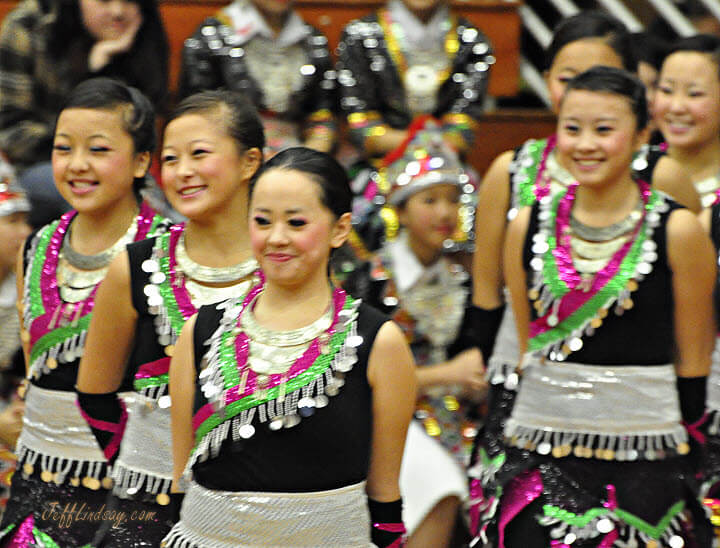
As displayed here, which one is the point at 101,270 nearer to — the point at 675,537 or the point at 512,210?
the point at 512,210

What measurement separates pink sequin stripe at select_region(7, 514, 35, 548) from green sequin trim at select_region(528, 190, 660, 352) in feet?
4.03

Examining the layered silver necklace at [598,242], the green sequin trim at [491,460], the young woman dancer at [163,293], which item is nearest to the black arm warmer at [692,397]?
the layered silver necklace at [598,242]

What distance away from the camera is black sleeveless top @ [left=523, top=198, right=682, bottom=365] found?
3.00 m

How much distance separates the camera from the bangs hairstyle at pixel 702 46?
404 centimetres

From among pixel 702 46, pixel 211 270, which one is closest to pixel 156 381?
pixel 211 270

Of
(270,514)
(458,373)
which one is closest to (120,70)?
(458,373)

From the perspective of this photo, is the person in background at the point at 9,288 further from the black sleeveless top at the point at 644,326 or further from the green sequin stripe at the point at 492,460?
the black sleeveless top at the point at 644,326

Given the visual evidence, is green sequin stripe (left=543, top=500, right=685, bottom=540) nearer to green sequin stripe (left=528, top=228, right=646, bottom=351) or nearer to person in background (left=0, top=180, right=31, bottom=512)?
green sequin stripe (left=528, top=228, right=646, bottom=351)

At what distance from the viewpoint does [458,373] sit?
4121mm

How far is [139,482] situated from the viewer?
2953mm

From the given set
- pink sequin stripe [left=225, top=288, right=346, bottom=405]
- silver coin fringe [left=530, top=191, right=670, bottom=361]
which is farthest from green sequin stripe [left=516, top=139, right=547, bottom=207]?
pink sequin stripe [left=225, top=288, right=346, bottom=405]

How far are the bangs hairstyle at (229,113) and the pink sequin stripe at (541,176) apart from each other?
78cm

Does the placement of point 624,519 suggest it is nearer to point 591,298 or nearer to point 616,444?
point 616,444

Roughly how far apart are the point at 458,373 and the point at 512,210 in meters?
0.76
